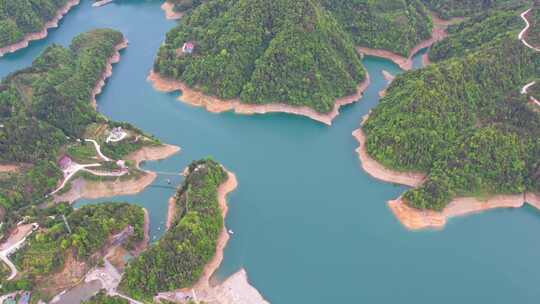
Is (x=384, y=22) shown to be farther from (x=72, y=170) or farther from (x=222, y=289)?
(x=222, y=289)

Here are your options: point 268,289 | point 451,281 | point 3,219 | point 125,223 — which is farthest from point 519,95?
point 3,219

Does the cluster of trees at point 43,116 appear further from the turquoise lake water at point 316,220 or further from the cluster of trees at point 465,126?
the cluster of trees at point 465,126

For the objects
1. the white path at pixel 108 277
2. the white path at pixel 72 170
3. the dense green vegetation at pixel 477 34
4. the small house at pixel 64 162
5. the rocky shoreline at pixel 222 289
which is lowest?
the rocky shoreline at pixel 222 289

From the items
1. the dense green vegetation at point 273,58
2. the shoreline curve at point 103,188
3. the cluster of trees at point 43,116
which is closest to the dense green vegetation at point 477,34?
the dense green vegetation at point 273,58

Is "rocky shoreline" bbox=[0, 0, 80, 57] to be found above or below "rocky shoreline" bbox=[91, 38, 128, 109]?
above

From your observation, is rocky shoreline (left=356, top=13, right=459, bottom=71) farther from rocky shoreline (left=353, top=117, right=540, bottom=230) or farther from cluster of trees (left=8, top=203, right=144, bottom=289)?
cluster of trees (left=8, top=203, right=144, bottom=289)

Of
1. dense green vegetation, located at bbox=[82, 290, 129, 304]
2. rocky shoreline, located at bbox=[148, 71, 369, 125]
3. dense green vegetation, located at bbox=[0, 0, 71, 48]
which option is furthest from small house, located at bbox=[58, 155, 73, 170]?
dense green vegetation, located at bbox=[0, 0, 71, 48]
